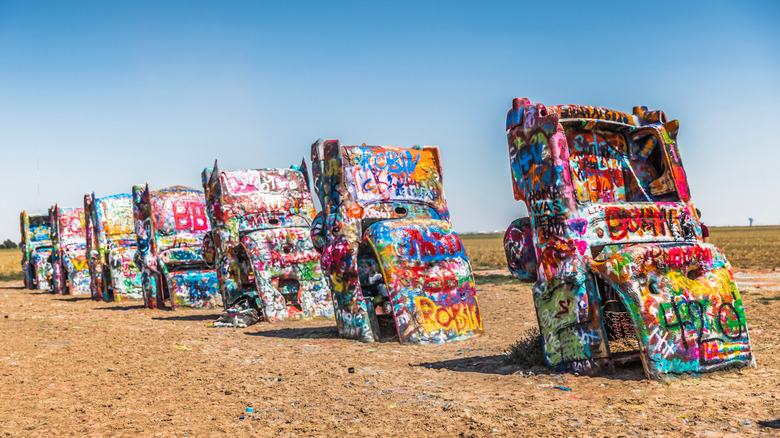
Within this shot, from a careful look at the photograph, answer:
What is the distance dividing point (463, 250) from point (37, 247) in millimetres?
23130

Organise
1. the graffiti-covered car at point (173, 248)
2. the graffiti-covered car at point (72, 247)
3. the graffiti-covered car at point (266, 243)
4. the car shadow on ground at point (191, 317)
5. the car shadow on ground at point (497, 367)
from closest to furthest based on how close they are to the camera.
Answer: the car shadow on ground at point (497, 367) < the graffiti-covered car at point (266, 243) < the car shadow on ground at point (191, 317) < the graffiti-covered car at point (173, 248) < the graffiti-covered car at point (72, 247)

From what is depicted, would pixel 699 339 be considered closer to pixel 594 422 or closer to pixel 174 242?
pixel 594 422

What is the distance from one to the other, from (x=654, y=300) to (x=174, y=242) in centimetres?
1210

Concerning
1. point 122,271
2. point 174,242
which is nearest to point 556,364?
point 174,242

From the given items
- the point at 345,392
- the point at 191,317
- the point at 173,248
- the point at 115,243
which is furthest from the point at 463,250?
the point at 115,243

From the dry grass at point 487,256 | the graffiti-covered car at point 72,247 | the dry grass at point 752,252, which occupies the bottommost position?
the dry grass at point 752,252

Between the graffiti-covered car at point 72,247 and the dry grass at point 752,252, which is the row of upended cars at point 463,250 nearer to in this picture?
the graffiti-covered car at point 72,247

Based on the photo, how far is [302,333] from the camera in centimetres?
1034

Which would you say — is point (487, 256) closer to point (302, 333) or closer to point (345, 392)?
point (302, 333)

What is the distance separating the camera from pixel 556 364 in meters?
6.21

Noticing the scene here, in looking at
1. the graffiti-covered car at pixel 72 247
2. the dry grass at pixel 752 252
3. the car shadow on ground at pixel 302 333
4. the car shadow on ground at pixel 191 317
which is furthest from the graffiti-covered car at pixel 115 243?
→ the dry grass at pixel 752 252

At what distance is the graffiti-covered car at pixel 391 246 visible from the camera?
8.71 m

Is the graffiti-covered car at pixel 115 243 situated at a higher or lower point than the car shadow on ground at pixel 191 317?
higher

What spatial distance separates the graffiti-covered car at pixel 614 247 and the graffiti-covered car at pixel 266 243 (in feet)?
19.5
